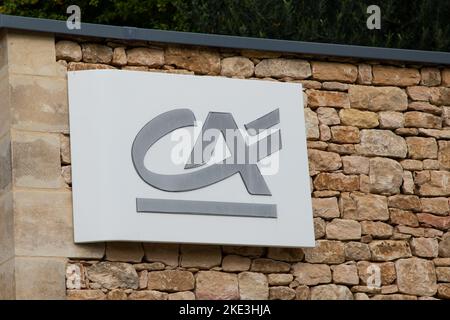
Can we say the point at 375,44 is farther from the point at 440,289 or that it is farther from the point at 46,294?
the point at 46,294

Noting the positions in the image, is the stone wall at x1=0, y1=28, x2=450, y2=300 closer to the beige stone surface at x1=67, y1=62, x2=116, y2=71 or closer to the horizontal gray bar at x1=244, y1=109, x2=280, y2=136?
the beige stone surface at x1=67, y1=62, x2=116, y2=71

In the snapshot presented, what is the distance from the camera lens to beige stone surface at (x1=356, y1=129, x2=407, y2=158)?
13398 mm

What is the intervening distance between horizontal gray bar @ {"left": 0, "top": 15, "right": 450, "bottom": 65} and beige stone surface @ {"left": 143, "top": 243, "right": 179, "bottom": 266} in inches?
65.0

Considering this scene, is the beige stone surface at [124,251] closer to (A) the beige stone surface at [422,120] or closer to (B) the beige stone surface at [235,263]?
(B) the beige stone surface at [235,263]

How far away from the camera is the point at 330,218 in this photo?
1310 centimetres

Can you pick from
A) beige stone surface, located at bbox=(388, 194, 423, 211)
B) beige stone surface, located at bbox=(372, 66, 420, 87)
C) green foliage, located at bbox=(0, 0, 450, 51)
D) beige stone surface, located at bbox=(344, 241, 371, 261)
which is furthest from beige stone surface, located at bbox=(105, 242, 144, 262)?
green foliage, located at bbox=(0, 0, 450, 51)

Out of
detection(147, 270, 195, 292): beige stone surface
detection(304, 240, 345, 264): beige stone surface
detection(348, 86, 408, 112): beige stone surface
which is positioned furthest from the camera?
detection(348, 86, 408, 112): beige stone surface

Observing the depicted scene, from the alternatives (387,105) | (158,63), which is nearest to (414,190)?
(387,105)

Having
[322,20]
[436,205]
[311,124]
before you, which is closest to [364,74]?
[311,124]

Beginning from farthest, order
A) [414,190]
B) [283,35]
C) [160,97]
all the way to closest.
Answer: [283,35] < [414,190] < [160,97]

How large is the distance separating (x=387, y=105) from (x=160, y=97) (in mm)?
2100

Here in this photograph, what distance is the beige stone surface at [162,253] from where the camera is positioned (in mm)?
12383

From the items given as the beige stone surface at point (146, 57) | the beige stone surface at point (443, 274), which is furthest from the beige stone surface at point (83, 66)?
the beige stone surface at point (443, 274)
